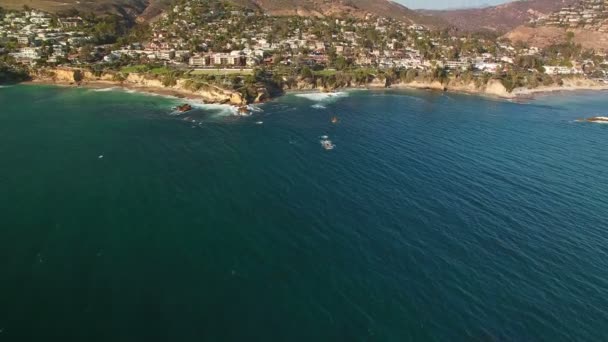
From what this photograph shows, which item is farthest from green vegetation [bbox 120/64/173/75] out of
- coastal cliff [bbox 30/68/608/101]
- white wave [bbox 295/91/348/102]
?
white wave [bbox 295/91/348/102]

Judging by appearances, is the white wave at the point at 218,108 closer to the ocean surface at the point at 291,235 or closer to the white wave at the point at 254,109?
the white wave at the point at 254,109

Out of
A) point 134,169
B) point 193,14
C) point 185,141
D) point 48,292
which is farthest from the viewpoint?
point 193,14

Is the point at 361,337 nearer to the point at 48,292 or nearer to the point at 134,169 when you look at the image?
the point at 48,292

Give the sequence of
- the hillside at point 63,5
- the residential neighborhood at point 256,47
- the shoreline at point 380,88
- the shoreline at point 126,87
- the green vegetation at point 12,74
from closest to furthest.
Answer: the shoreline at point 126,87, the shoreline at point 380,88, the green vegetation at point 12,74, the residential neighborhood at point 256,47, the hillside at point 63,5

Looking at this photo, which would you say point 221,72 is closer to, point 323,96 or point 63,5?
point 323,96

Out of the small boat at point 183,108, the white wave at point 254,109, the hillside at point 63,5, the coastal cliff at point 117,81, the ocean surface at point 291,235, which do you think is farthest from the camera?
the hillside at point 63,5

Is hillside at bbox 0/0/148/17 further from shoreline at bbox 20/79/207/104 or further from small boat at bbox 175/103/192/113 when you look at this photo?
small boat at bbox 175/103/192/113

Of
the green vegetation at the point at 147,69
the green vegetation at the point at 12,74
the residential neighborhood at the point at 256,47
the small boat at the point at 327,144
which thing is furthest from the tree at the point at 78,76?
the small boat at the point at 327,144

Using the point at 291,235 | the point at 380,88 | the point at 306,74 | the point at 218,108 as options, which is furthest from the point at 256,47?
the point at 291,235

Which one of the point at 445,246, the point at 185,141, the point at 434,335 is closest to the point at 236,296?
the point at 434,335
